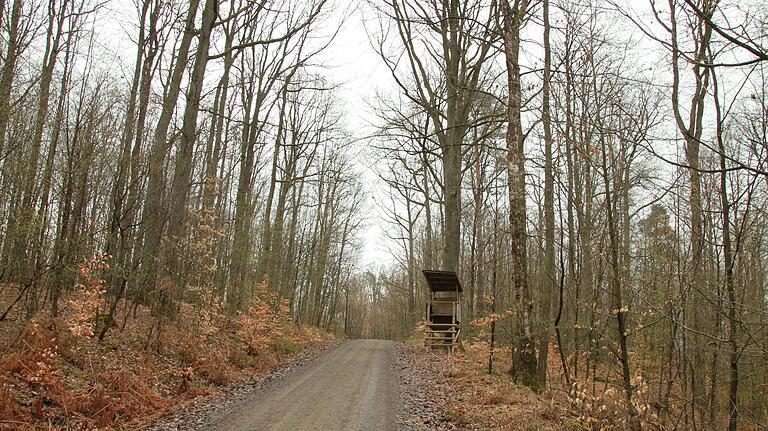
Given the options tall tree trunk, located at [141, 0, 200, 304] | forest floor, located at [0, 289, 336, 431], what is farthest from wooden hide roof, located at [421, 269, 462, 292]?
tall tree trunk, located at [141, 0, 200, 304]

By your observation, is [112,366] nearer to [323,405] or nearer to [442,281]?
[323,405]

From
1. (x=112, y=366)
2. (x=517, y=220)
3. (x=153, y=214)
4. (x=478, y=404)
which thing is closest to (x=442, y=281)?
(x=517, y=220)

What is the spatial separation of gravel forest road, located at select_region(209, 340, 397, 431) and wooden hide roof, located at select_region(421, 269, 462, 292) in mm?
4689

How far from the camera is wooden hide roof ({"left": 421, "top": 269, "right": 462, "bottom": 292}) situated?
16.2 meters

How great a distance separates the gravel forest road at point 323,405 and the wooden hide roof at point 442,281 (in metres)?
4.69

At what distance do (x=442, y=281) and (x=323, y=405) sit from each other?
9.79 metres

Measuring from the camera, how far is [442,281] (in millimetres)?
17234

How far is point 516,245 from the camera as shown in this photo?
8938mm

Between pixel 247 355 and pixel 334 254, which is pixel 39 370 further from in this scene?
pixel 334 254

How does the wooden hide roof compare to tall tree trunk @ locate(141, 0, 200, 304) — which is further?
the wooden hide roof

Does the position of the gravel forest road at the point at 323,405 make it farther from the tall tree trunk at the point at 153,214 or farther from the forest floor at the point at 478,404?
the tall tree trunk at the point at 153,214

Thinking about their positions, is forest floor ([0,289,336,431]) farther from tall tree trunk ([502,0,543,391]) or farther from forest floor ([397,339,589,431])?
tall tree trunk ([502,0,543,391])

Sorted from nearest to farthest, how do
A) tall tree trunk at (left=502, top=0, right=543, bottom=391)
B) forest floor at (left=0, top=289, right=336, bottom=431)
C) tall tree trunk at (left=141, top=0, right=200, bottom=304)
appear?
forest floor at (left=0, top=289, right=336, bottom=431), tall tree trunk at (left=502, top=0, right=543, bottom=391), tall tree trunk at (left=141, top=0, right=200, bottom=304)

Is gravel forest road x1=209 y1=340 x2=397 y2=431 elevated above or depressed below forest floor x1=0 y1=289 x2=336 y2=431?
below
